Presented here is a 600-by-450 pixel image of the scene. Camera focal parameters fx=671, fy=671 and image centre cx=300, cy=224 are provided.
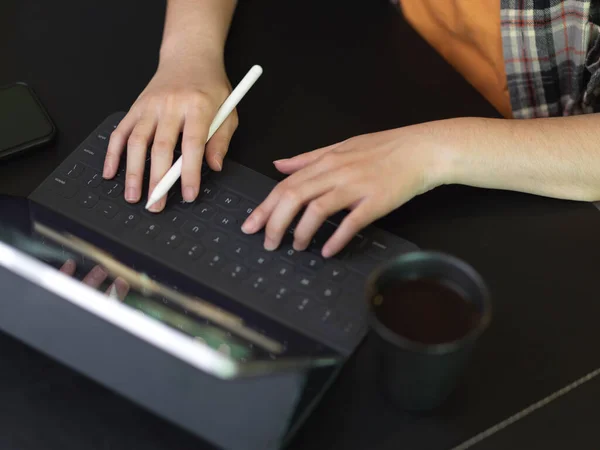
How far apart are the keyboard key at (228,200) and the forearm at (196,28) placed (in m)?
0.22

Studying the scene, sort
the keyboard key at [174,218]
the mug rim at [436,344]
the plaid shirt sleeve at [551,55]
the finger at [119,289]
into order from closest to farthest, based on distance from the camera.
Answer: the mug rim at [436,344] → the finger at [119,289] → the keyboard key at [174,218] → the plaid shirt sleeve at [551,55]

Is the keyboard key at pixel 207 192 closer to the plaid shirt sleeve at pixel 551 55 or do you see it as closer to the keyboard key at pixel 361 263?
the keyboard key at pixel 361 263

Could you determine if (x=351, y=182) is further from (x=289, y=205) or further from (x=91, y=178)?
(x=91, y=178)

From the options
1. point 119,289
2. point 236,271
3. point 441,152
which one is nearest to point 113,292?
point 119,289

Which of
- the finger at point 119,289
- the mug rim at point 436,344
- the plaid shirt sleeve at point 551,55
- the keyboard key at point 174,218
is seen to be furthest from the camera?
the plaid shirt sleeve at point 551,55

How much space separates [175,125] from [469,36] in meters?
0.42

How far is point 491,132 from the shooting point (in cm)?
73

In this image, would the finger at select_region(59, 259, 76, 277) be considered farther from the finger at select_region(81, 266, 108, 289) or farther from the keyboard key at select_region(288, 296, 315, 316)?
the keyboard key at select_region(288, 296, 315, 316)

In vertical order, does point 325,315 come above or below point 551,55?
below

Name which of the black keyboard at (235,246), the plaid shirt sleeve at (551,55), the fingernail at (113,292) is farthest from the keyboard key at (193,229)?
the plaid shirt sleeve at (551,55)

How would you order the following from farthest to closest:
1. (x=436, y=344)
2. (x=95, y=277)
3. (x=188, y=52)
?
(x=188, y=52) < (x=95, y=277) < (x=436, y=344)

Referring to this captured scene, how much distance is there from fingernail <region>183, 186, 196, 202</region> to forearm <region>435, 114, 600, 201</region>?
0.87ft

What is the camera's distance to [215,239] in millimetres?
658

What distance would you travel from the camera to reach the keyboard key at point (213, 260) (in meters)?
0.64
